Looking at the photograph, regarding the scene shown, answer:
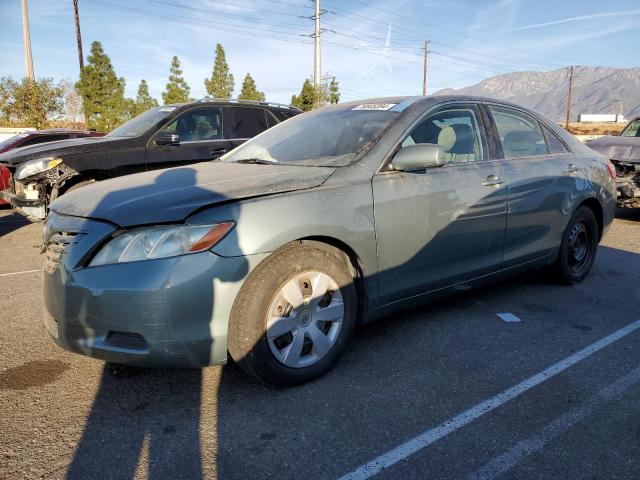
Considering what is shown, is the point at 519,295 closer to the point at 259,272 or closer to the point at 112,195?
the point at 259,272

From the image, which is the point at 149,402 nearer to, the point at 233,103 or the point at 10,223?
the point at 233,103

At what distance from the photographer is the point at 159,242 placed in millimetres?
2486

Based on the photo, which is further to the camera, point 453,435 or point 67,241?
point 67,241

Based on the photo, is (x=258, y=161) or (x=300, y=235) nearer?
(x=300, y=235)

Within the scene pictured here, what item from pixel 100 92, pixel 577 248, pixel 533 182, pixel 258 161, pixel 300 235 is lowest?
pixel 577 248

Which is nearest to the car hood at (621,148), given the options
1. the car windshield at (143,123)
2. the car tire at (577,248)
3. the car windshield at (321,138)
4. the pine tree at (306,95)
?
the car tire at (577,248)

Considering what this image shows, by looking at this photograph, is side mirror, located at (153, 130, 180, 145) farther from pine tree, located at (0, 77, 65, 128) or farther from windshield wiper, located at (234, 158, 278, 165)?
pine tree, located at (0, 77, 65, 128)

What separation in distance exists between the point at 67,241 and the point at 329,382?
62.7 inches

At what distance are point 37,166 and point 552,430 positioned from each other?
21.0ft

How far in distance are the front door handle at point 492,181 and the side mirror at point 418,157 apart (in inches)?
26.5

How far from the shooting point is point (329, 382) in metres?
2.95

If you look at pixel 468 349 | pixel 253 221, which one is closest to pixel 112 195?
pixel 253 221

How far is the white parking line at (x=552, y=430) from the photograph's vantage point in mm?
2170

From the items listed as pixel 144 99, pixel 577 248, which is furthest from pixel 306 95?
pixel 577 248
